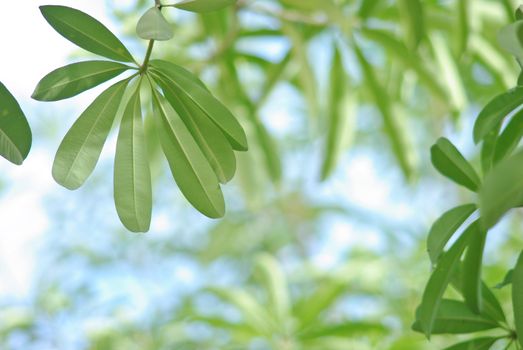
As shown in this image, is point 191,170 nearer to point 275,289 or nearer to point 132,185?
point 132,185

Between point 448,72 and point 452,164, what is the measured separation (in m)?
0.86

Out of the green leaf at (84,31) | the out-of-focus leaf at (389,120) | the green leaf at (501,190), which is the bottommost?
the green leaf at (501,190)

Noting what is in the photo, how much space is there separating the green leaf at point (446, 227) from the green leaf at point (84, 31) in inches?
8.7

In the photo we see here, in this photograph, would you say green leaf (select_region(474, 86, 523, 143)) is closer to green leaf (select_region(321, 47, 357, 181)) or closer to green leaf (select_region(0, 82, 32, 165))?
green leaf (select_region(0, 82, 32, 165))

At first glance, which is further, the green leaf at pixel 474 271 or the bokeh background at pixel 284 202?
the bokeh background at pixel 284 202

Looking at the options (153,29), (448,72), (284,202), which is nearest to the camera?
(153,29)

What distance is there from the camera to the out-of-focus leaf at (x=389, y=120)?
4.19 ft

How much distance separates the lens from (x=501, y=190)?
0.93 ft

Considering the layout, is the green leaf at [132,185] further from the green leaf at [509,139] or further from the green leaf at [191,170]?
the green leaf at [509,139]

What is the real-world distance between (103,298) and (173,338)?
429mm

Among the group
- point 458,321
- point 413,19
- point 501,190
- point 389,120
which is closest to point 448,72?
point 389,120

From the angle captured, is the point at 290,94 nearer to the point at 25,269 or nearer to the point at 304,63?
the point at 25,269

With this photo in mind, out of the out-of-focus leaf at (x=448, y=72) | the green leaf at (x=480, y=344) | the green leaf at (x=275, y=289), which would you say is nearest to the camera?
the green leaf at (x=480, y=344)

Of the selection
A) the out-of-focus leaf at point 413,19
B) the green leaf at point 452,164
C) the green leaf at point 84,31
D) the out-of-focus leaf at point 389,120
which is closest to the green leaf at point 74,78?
the green leaf at point 84,31
